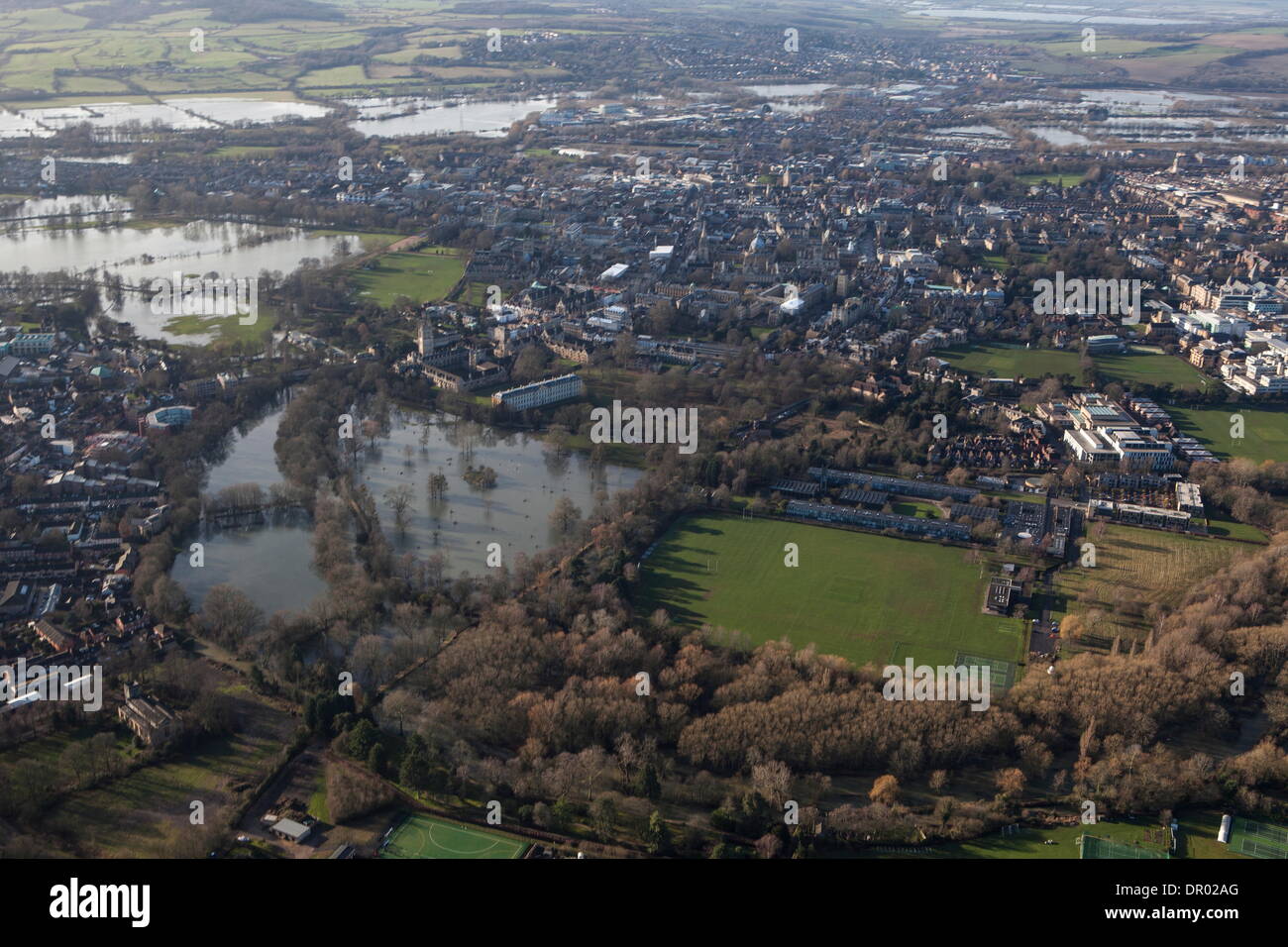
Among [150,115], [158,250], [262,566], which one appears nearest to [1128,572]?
[262,566]

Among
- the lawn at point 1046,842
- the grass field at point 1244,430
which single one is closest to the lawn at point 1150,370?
the grass field at point 1244,430

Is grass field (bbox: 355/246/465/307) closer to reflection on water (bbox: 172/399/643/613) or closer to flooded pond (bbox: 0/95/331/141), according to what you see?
reflection on water (bbox: 172/399/643/613)

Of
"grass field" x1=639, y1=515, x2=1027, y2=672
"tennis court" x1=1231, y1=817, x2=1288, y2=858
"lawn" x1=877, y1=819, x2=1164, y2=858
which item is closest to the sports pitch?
"lawn" x1=877, y1=819, x2=1164, y2=858

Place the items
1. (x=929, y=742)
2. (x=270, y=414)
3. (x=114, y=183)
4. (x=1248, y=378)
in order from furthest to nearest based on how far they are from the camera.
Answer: (x=114, y=183)
(x=1248, y=378)
(x=270, y=414)
(x=929, y=742)

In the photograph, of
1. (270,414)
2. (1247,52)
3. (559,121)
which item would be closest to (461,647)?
(270,414)

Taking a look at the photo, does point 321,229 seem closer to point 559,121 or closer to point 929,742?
point 559,121

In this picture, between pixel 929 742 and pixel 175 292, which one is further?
pixel 175 292
